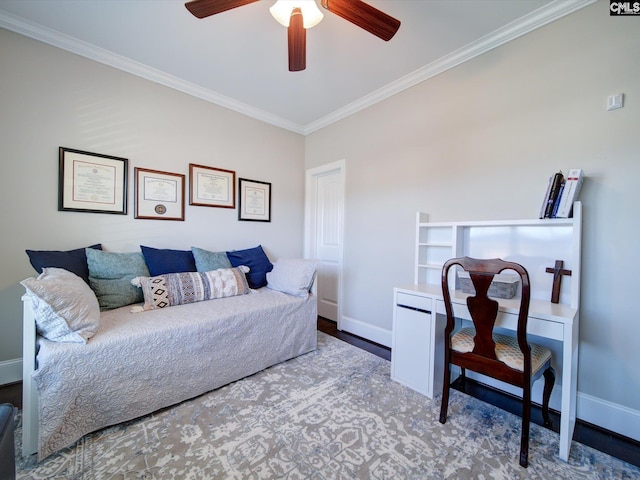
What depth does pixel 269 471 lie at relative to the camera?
1240 mm

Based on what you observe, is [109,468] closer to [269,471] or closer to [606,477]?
[269,471]

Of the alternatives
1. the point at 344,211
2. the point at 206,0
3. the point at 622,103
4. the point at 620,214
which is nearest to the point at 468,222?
the point at 620,214

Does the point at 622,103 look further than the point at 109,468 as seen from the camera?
Yes

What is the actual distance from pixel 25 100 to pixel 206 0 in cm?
174

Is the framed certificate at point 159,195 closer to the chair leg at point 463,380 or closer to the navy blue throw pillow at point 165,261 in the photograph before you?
the navy blue throw pillow at point 165,261

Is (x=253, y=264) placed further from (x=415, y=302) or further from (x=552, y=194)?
(x=552, y=194)

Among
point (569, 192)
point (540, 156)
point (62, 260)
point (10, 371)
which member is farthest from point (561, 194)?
point (10, 371)

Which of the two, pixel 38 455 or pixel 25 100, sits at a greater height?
pixel 25 100

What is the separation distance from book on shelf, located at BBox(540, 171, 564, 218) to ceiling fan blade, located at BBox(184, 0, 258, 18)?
2.03 metres

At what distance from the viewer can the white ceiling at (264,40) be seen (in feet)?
5.65

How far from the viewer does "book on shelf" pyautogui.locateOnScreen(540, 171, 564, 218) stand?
1592 millimetres

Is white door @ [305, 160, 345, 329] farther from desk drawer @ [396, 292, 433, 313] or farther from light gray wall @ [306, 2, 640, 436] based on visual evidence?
desk drawer @ [396, 292, 433, 313]

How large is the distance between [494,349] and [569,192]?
41.4 inches

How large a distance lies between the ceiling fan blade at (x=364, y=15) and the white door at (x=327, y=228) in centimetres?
172
